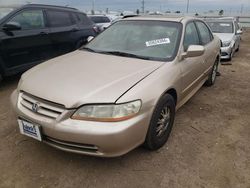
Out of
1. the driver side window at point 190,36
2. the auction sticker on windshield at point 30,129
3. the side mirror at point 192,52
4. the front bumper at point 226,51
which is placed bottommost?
the front bumper at point 226,51

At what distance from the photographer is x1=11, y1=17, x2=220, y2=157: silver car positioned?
222cm

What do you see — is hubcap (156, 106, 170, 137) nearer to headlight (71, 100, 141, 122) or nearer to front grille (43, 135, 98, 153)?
headlight (71, 100, 141, 122)

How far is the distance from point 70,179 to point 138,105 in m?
1.03

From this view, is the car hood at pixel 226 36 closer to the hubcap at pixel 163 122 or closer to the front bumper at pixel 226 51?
the front bumper at pixel 226 51

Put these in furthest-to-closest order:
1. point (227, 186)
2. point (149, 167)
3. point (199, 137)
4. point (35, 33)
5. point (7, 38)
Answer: point (35, 33) → point (7, 38) → point (199, 137) → point (149, 167) → point (227, 186)

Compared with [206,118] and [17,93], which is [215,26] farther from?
[17,93]

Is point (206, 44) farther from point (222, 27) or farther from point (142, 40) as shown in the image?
point (222, 27)

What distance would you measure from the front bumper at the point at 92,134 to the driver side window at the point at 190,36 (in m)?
1.59

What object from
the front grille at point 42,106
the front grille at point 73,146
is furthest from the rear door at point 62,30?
the front grille at point 73,146

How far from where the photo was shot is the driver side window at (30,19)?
5023 mm

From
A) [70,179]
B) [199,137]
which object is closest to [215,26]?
[199,137]

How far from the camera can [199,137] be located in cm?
328

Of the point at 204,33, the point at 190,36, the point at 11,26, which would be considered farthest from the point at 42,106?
the point at 204,33

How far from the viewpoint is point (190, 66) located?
351 cm
